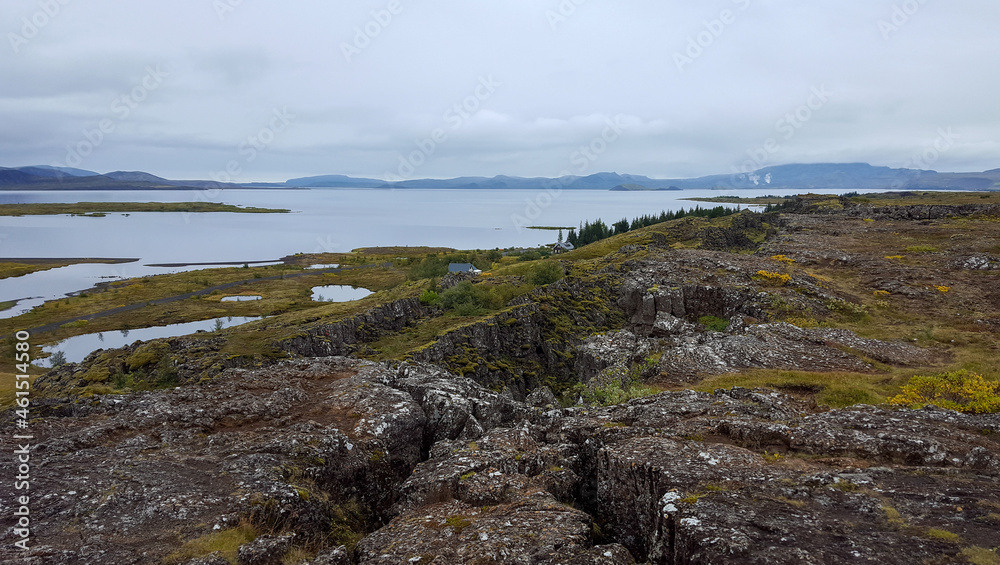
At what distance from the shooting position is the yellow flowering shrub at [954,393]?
16812mm

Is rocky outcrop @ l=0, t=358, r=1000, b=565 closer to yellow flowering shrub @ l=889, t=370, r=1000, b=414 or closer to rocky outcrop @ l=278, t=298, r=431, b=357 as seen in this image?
yellow flowering shrub @ l=889, t=370, r=1000, b=414

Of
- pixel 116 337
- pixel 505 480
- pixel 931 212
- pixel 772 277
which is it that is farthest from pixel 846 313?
pixel 116 337

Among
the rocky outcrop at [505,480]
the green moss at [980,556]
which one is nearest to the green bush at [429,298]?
the rocky outcrop at [505,480]

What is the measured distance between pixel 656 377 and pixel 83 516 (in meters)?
22.0

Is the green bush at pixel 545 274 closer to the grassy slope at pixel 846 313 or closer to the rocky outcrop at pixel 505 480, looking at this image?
the grassy slope at pixel 846 313

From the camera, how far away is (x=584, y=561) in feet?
30.5

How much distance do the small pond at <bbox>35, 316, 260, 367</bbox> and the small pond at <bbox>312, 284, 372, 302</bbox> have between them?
17.1m

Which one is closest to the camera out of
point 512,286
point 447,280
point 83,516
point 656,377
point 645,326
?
point 83,516

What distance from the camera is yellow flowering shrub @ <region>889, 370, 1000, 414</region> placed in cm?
1681

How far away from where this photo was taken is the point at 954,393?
18.5 m

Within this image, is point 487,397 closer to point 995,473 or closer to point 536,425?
point 536,425

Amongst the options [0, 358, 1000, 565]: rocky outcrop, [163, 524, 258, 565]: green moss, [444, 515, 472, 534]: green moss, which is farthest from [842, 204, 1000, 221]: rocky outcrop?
[163, 524, 258, 565]: green moss

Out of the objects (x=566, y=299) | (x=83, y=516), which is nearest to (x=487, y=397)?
(x=83, y=516)

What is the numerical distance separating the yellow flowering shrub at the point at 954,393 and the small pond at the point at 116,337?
205 feet
